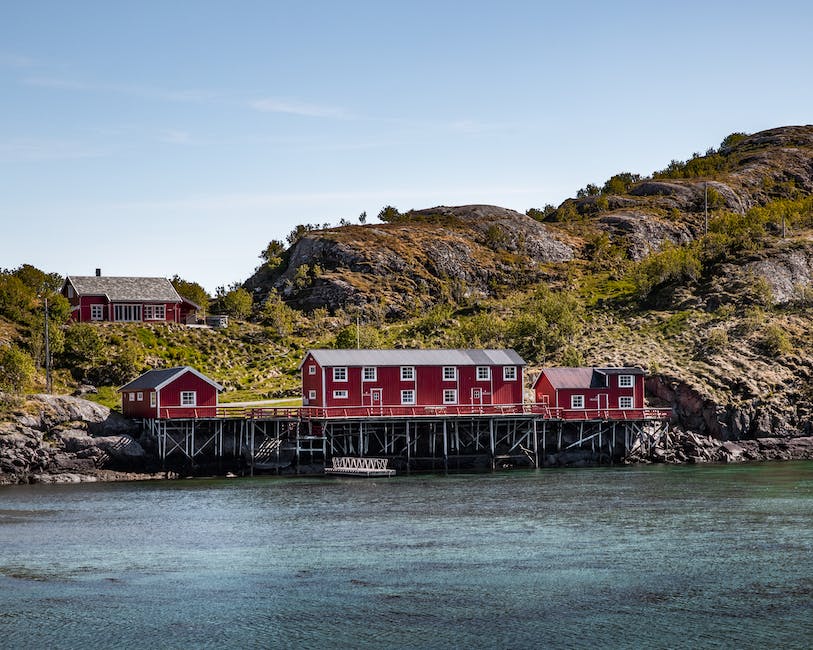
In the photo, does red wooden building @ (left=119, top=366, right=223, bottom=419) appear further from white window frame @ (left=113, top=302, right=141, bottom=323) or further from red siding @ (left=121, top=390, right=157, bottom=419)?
white window frame @ (left=113, top=302, right=141, bottom=323)

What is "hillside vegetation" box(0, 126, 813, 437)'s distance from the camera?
90000 mm

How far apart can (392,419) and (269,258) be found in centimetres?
7274

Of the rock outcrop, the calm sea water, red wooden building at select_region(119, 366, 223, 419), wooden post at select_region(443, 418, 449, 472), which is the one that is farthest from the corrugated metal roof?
the rock outcrop

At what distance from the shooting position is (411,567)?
38656 mm

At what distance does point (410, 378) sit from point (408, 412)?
9.21 ft

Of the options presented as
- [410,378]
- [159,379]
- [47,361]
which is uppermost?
[47,361]

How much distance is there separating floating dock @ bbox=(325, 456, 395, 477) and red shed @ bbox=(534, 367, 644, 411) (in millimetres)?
16077

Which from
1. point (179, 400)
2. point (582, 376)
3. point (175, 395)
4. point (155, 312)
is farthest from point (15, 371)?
point (582, 376)

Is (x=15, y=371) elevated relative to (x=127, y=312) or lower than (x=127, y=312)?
lower

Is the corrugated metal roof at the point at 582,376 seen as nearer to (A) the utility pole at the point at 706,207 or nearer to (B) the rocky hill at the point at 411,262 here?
(B) the rocky hill at the point at 411,262

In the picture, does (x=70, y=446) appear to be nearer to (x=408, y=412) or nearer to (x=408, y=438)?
(x=408, y=438)

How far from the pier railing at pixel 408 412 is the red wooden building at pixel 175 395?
0.07 m

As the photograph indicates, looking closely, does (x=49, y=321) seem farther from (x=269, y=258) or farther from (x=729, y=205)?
(x=729, y=205)

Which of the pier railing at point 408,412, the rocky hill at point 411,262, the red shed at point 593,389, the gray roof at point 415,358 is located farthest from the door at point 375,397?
the rocky hill at point 411,262
